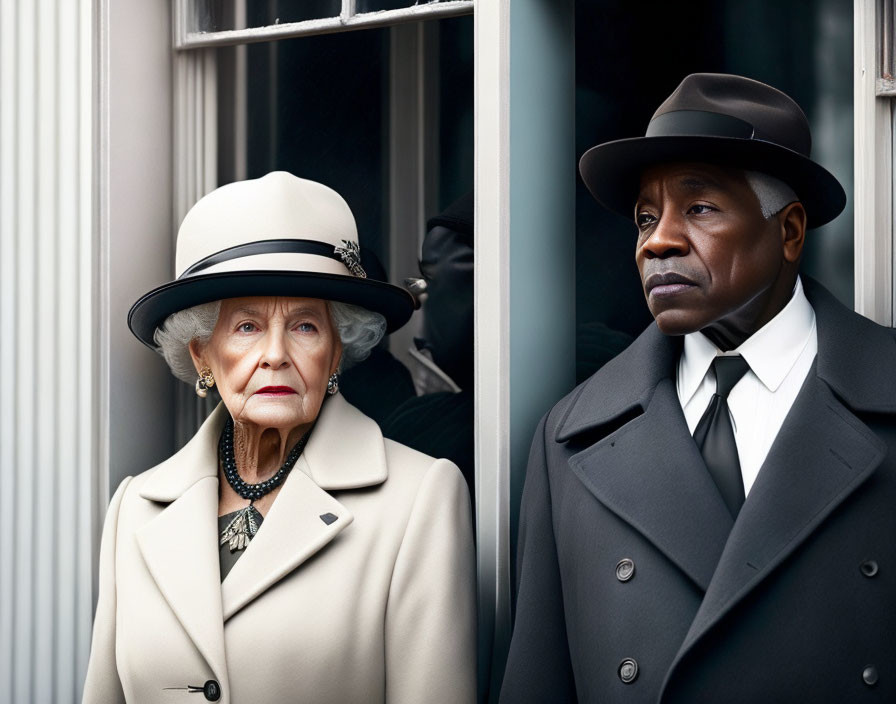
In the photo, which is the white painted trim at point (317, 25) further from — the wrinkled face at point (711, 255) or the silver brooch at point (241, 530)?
the silver brooch at point (241, 530)

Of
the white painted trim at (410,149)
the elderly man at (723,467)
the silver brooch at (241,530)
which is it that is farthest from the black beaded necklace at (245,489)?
the elderly man at (723,467)

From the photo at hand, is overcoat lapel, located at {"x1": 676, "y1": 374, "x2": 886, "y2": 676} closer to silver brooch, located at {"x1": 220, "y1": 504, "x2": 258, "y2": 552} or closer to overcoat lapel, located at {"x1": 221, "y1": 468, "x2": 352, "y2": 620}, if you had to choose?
overcoat lapel, located at {"x1": 221, "y1": 468, "x2": 352, "y2": 620}

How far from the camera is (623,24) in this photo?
129 inches

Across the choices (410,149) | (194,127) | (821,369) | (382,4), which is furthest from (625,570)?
(194,127)

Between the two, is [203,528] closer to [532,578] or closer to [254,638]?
[254,638]

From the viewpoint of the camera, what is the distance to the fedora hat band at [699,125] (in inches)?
98.7

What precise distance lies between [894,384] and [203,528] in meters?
1.68

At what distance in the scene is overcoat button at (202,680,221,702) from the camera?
113 inches

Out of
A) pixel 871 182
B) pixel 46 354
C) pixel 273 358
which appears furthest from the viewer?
pixel 46 354

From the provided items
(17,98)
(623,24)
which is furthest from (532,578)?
(17,98)

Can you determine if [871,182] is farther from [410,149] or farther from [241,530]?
[241,530]

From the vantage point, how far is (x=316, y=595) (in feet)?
9.55

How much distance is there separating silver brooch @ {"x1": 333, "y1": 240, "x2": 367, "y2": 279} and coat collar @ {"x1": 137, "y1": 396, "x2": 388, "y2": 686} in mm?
342

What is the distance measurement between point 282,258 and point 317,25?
3.00 ft
